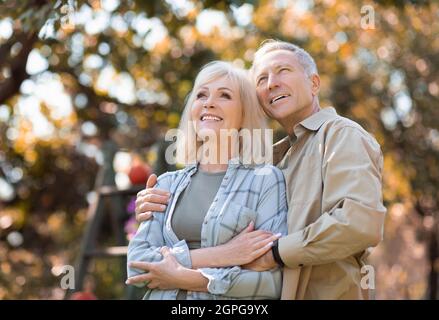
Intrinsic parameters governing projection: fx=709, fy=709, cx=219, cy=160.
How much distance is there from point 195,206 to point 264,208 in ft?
0.78

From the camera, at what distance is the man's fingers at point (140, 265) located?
2.35 meters

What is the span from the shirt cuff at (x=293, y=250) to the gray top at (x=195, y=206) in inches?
11.6

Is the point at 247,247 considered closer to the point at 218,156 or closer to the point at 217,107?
the point at 218,156

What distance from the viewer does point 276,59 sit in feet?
8.57

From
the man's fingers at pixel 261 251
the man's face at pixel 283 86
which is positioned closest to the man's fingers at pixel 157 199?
the man's fingers at pixel 261 251

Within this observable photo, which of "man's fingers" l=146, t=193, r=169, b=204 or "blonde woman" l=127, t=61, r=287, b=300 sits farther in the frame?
"man's fingers" l=146, t=193, r=169, b=204

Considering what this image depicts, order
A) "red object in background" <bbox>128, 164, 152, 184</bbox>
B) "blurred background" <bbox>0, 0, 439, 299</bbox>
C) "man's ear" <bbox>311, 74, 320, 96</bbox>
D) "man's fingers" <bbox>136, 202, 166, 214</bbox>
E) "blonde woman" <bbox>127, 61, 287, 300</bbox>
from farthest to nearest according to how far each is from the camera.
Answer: "blurred background" <bbox>0, 0, 439, 299</bbox> → "red object in background" <bbox>128, 164, 152, 184</bbox> → "man's ear" <bbox>311, 74, 320, 96</bbox> → "man's fingers" <bbox>136, 202, 166, 214</bbox> → "blonde woman" <bbox>127, 61, 287, 300</bbox>

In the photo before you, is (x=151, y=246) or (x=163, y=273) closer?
(x=163, y=273)

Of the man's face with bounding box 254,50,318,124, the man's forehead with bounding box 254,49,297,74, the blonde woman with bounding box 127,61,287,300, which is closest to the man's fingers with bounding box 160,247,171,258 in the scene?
the blonde woman with bounding box 127,61,287,300

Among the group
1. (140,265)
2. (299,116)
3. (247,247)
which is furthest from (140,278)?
(299,116)

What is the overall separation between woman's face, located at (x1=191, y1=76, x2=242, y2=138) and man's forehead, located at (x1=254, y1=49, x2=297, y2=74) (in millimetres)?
165

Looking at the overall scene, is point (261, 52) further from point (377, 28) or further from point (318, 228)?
point (377, 28)

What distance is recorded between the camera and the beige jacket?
2.21 meters

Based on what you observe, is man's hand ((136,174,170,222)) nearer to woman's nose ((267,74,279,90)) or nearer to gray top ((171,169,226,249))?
gray top ((171,169,226,249))
